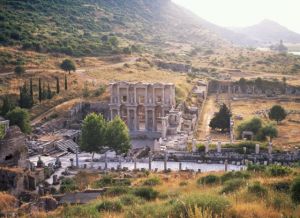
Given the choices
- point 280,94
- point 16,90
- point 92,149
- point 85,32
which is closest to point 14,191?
point 92,149

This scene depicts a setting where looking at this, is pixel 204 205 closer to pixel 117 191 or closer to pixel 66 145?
pixel 117 191

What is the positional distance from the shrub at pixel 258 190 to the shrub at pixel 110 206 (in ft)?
16.4

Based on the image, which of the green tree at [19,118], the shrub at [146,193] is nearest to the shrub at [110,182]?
the shrub at [146,193]

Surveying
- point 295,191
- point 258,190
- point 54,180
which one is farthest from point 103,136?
point 295,191

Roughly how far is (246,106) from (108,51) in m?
35.4

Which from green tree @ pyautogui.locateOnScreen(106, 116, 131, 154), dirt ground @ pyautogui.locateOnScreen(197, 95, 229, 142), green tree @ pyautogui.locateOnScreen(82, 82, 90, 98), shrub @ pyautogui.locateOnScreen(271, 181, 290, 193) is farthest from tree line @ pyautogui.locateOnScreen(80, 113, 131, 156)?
Answer: shrub @ pyautogui.locateOnScreen(271, 181, 290, 193)

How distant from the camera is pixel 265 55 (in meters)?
119

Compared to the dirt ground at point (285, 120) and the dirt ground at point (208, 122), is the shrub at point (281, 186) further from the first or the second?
the dirt ground at point (208, 122)

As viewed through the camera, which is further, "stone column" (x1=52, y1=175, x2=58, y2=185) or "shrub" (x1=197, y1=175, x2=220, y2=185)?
"stone column" (x1=52, y1=175, x2=58, y2=185)

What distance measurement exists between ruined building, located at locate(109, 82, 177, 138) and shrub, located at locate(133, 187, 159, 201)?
99.1ft

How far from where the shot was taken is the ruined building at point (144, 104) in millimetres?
51406

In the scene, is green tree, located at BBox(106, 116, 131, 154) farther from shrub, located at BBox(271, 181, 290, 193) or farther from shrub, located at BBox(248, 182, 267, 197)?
shrub, located at BBox(248, 182, 267, 197)

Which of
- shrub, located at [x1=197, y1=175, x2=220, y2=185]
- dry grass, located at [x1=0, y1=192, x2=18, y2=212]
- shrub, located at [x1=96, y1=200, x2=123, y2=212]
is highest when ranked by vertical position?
shrub, located at [x1=96, y1=200, x2=123, y2=212]

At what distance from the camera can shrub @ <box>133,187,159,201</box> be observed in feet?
64.6
